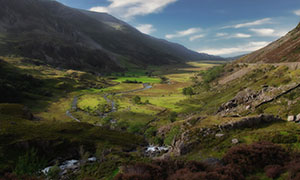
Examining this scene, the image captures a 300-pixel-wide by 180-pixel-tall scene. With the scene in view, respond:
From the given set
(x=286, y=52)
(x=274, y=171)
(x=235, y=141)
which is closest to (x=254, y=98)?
(x=235, y=141)

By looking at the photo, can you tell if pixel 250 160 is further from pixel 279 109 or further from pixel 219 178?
pixel 279 109

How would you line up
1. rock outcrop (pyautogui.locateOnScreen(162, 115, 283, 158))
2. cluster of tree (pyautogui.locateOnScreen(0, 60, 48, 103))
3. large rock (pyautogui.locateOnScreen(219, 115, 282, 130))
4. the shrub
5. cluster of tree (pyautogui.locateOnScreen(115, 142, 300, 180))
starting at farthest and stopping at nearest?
cluster of tree (pyautogui.locateOnScreen(0, 60, 48, 103))
large rock (pyautogui.locateOnScreen(219, 115, 282, 130))
rock outcrop (pyautogui.locateOnScreen(162, 115, 283, 158))
the shrub
cluster of tree (pyautogui.locateOnScreen(115, 142, 300, 180))

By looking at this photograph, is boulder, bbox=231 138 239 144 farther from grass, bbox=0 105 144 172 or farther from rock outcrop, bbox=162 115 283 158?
grass, bbox=0 105 144 172

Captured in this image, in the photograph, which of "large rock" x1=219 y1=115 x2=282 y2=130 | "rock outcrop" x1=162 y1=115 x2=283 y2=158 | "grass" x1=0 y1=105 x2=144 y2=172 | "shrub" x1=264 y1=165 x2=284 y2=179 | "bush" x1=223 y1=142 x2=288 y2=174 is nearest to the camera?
"shrub" x1=264 y1=165 x2=284 y2=179

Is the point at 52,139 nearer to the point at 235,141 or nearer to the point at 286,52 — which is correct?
the point at 235,141

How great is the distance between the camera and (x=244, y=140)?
102 feet

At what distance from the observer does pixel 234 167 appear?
2056 centimetres

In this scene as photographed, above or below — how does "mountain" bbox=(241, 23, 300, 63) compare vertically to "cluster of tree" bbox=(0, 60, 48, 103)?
above

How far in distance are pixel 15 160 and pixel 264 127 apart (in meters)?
62.7

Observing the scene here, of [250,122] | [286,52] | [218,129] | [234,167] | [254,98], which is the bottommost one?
[218,129]

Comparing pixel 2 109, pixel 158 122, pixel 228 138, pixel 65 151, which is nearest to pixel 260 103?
pixel 228 138

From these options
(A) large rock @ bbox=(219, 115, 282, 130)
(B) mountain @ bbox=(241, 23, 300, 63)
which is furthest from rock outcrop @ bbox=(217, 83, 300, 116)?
(B) mountain @ bbox=(241, 23, 300, 63)

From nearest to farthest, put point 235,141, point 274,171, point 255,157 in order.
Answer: point 274,171, point 255,157, point 235,141

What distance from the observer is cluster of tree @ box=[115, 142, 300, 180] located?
17922 mm
